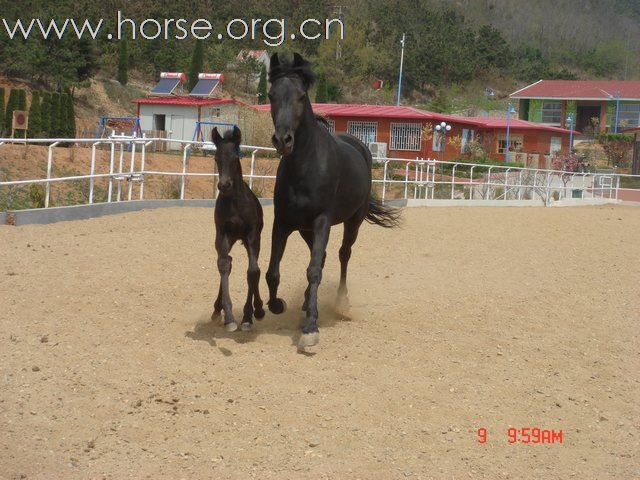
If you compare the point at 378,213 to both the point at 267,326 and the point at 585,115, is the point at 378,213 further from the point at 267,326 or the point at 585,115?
the point at 585,115

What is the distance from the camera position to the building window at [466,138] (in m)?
56.8

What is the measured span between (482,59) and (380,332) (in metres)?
102

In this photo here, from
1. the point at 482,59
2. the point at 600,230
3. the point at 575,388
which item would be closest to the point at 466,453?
the point at 575,388

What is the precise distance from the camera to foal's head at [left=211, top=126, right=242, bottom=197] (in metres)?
6.71

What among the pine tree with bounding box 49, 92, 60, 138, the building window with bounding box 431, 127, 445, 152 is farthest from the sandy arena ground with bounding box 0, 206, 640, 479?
the building window with bounding box 431, 127, 445, 152

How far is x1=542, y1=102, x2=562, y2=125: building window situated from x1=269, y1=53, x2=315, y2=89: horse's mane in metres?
80.3

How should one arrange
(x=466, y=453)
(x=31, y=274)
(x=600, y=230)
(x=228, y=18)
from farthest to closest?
(x=228, y=18) → (x=600, y=230) → (x=31, y=274) → (x=466, y=453)

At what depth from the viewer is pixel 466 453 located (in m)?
5.23

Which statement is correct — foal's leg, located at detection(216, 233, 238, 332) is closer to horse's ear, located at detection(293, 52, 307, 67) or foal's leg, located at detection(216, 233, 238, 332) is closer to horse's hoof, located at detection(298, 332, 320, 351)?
horse's hoof, located at detection(298, 332, 320, 351)

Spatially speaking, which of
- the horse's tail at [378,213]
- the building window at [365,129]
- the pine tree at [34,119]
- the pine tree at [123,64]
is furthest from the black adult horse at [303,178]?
the pine tree at [123,64]

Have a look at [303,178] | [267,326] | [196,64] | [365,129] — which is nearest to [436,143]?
[365,129]

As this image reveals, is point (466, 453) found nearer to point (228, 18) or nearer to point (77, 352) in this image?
point (77, 352)

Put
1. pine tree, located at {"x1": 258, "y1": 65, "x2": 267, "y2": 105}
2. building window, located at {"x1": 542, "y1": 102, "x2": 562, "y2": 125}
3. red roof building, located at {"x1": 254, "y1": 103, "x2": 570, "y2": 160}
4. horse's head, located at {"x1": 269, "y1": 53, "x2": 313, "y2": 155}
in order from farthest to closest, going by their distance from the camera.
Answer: building window, located at {"x1": 542, "y1": 102, "x2": 562, "y2": 125} → pine tree, located at {"x1": 258, "y1": 65, "x2": 267, "y2": 105} → red roof building, located at {"x1": 254, "y1": 103, "x2": 570, "y2": 160} → horse's head, located at {"x1": 269, "y1": 53, "x2": 313, "y2": 155}
